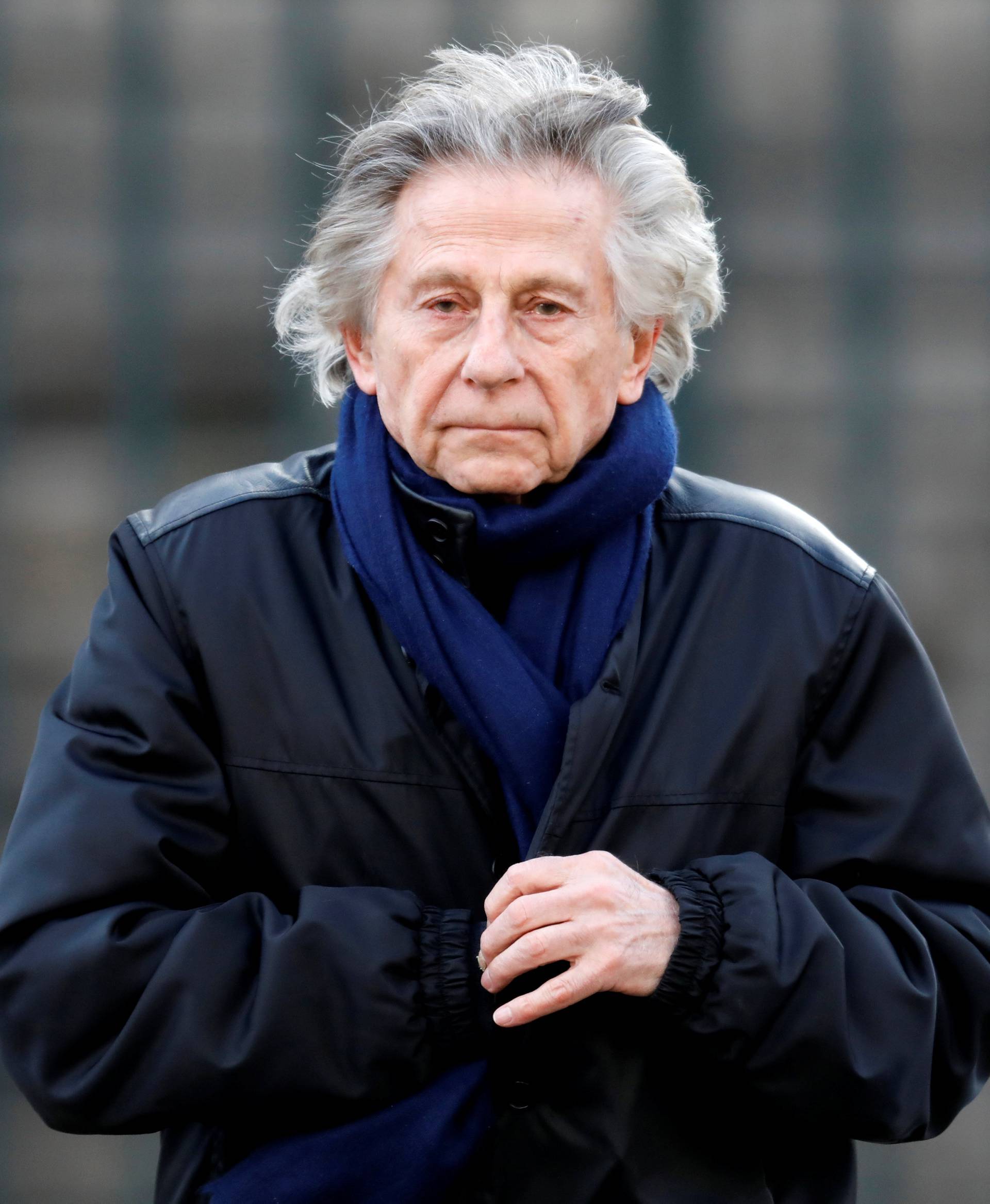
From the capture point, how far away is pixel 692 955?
Answer: 1.72m

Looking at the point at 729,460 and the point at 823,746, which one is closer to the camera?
the point at 823,746

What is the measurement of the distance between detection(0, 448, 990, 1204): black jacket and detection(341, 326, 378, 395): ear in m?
0.17

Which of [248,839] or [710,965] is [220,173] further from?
[710,965]

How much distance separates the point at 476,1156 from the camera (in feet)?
5.86

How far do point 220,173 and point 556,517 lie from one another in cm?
263

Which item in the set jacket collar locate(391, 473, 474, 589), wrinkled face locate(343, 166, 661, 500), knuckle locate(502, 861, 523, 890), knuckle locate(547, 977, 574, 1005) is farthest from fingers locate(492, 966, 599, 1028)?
wrinkled face locate(343, 166, 661, 500)

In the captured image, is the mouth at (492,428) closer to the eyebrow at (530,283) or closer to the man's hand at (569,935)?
the eyebrow at (530,283)

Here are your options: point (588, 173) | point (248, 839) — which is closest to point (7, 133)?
point (588, 173)

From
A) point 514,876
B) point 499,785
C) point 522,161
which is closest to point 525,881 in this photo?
point 514,876

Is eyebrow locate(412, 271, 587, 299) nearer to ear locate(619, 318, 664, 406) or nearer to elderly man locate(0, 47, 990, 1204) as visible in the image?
elderly man locate(0, 47, 990, 1204)

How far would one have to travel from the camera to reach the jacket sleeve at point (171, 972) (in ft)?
5.57

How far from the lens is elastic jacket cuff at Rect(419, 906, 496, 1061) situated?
1.73 metres

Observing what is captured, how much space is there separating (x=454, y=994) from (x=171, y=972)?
0.99 ft

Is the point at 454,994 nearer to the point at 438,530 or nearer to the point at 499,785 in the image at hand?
the point at 499,785
